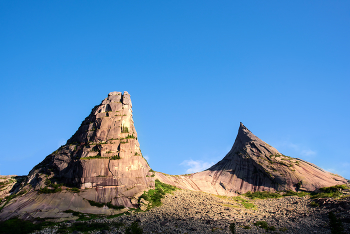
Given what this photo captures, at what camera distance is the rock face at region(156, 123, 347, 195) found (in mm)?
60116

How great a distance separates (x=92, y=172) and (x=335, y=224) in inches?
1480

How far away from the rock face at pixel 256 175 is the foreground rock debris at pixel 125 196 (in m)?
0.36

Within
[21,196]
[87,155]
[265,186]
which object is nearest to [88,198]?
[87,155]

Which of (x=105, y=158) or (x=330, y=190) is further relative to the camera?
(x=330, y=190)

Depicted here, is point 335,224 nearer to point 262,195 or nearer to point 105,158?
point 262,195

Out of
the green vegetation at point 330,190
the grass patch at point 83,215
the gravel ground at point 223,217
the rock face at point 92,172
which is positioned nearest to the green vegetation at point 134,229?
the gravel ground at point 223,217

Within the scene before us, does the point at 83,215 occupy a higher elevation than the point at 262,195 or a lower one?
lower

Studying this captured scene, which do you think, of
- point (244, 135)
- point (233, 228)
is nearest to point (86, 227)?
point (233, 228)

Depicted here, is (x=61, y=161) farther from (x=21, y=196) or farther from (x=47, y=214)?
(x=47, y=214)

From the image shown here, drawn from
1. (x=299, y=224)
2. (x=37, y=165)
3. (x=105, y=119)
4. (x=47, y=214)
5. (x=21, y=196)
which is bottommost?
(x=299, y=224)

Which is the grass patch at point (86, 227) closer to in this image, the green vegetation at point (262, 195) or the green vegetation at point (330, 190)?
the green vegetation at point (262, 195)

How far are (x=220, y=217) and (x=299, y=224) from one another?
11047 millimetres

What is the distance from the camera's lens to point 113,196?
40812mm

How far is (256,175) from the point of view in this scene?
2638 inches
